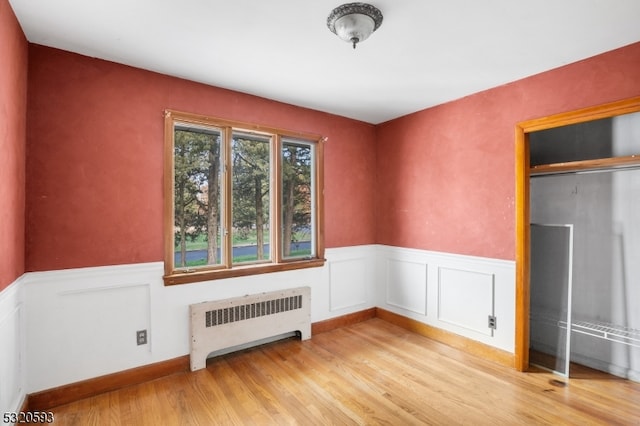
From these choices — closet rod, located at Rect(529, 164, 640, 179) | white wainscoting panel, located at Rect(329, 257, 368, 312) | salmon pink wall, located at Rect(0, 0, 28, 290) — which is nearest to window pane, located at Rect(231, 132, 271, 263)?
white wainscoting panel, located at Rect(329, 257, 368, 312)

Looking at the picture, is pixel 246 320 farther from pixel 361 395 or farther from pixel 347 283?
pixel 347 283

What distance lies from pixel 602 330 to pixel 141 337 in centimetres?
392

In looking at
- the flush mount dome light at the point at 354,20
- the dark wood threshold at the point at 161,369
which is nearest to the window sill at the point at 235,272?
the dark wood threshold at the point at 161,369

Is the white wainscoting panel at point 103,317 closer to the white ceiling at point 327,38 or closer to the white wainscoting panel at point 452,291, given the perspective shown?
the white ceiling at point 327,38

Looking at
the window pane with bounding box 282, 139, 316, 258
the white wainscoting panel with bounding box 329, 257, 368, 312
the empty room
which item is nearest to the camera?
the empty room

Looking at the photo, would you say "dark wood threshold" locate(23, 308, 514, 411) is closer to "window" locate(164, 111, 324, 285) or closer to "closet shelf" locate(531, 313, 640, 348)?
"closet shelf" locate(531, 313, 640, 348)

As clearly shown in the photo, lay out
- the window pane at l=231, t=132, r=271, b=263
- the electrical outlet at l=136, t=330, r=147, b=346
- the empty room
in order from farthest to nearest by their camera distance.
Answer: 1. the window pane at l=231, t=132, r=271, b=263
2. the electrical outlet at l=136, t=330, r=147, b=346
3. the empty room

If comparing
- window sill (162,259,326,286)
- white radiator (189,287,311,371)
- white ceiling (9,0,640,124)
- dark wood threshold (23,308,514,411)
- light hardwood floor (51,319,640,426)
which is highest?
white ceiling (9,0,640,124)

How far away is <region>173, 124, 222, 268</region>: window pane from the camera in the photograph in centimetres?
291

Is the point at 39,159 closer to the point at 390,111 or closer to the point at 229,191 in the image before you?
the point at 229,191

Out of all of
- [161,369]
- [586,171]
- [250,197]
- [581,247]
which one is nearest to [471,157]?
[586,171]

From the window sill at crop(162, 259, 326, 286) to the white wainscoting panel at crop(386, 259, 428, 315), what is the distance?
99 centimetres

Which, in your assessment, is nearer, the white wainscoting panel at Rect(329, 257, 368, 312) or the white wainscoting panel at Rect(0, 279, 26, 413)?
the white wainscoting panel at Rect(0, 279, 26, 413)

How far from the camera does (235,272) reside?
310cm
